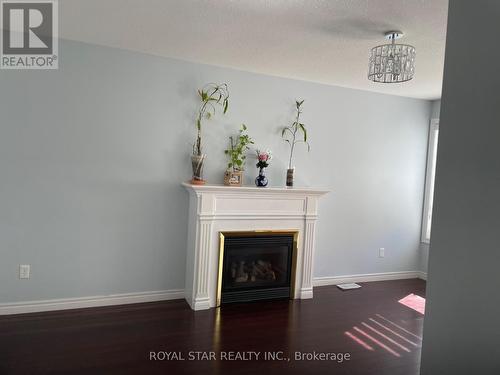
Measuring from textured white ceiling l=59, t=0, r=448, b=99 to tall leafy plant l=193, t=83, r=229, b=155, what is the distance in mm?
245

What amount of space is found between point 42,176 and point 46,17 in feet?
4.25

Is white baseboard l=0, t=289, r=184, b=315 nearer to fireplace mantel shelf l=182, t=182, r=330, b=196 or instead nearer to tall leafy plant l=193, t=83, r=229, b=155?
fireplace mantel shelf l=182, t=182, r=330, b=196

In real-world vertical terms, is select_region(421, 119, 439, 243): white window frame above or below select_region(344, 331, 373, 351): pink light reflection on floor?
above

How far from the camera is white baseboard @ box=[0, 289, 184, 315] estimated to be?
3234mm

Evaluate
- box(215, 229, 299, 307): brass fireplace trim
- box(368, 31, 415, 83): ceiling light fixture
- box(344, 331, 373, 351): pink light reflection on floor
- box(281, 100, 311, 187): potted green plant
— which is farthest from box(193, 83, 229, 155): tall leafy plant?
box(344, 331, 373, 351): pink light reflection on floor

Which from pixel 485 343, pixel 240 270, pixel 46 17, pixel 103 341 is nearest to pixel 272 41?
pixel 46 17

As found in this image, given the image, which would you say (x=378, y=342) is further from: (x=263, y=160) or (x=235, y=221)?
(x=263, y=160)

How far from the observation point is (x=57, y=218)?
331 centimetres

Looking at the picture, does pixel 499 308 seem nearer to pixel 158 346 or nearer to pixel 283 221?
pixel 158 346

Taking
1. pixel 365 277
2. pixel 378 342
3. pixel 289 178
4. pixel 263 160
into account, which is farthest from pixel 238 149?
pixel 365 277

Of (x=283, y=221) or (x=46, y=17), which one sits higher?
(x=46, y=17)

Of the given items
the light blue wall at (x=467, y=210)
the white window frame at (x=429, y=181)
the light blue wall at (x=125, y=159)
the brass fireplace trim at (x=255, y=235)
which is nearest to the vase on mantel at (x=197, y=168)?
the light blue wall at (x=125, y=159)

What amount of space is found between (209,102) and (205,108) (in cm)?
8

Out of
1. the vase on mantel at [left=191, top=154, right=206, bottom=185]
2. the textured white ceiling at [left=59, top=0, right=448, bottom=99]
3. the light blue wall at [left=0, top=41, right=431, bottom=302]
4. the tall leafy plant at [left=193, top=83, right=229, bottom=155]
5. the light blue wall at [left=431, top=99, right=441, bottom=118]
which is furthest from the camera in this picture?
the light blue wall at [left=431, top=99, right=441, bottom=118]
